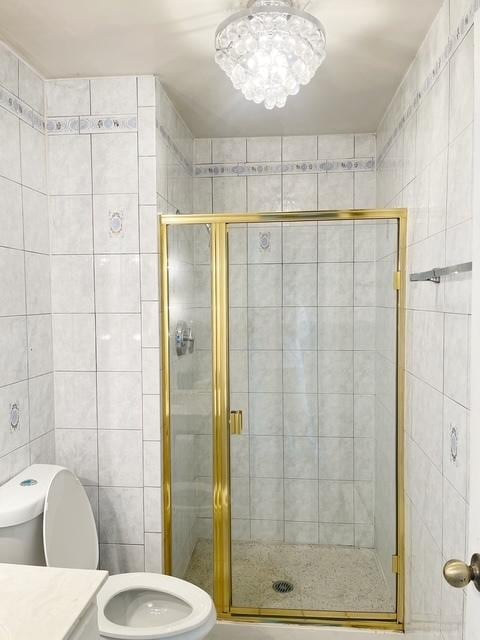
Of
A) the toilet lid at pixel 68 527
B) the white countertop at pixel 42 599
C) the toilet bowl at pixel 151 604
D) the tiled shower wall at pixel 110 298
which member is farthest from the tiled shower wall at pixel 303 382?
the white countertop at pixel 42 599

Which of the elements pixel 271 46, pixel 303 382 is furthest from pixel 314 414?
pixel 271 46

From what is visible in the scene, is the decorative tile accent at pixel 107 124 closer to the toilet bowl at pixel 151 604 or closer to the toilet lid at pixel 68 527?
the toilet lid at pixel 68 527

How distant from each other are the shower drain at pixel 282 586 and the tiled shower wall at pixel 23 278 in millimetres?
1159

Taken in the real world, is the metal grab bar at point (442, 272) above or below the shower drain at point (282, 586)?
above

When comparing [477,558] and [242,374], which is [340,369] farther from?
[477,558]

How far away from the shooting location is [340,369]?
2.17 metres

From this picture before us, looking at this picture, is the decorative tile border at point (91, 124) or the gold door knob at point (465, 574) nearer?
the gold door knob at point (465, 574)

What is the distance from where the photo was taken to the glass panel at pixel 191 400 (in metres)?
2.19

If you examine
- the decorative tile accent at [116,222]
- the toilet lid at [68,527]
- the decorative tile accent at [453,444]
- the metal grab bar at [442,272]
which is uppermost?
the decorative tile accent at [116,222]

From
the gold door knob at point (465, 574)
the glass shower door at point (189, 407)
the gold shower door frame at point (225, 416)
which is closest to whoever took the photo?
the gold door knob at point (465, 574)

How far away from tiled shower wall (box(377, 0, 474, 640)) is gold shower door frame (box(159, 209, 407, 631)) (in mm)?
72

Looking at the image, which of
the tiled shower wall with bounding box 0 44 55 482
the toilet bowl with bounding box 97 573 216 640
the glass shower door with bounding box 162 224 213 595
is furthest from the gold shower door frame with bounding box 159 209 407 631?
the tiled shower wall with bounding box 0 44 55 482

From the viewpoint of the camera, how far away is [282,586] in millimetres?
2256

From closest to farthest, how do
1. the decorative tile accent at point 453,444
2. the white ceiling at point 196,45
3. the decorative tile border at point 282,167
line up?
1. the decorative tile accent at point 453,444
2. the white ceiling at point 196,45
3. the decorative tile border at point 282,167
